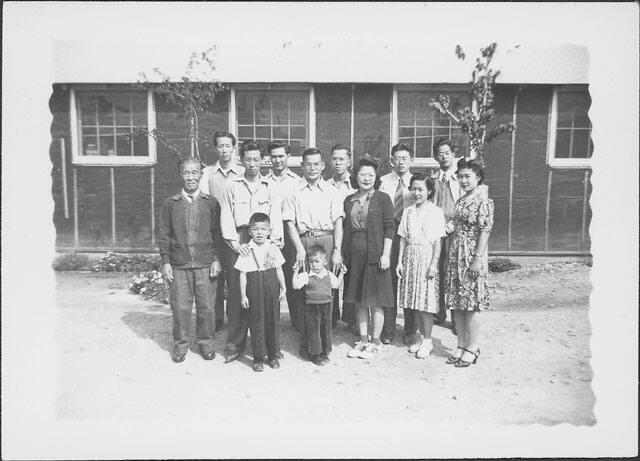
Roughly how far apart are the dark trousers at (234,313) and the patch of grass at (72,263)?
4.94 meters

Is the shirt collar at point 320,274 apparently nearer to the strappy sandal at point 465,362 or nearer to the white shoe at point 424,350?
the white shoe at point 424,350

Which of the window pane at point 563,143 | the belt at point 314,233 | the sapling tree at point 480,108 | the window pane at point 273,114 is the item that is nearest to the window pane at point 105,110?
the window pane at point 273,114

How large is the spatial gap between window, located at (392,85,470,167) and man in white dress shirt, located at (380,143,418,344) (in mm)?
3984

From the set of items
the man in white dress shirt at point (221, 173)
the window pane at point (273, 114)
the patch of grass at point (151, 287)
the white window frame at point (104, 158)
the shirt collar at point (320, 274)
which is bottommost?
the patch of grass at point (151, 287)

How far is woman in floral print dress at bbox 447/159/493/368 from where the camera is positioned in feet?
12.7

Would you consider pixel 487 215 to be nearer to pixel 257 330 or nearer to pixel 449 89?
pixel 257 330

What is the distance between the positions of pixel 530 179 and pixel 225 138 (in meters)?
6.45

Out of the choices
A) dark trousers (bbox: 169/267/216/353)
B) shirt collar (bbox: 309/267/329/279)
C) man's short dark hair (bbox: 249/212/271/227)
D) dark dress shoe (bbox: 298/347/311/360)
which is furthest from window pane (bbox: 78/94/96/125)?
dark dress shoe (bbox: 298/347/311/360)

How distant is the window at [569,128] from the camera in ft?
27.2

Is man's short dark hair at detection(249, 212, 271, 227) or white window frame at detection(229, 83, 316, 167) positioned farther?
white window frame at detection(229, 83, 316, 167)

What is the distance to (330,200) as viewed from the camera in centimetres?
419

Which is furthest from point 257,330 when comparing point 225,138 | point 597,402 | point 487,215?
point 597,402

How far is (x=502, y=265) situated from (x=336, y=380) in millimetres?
5385

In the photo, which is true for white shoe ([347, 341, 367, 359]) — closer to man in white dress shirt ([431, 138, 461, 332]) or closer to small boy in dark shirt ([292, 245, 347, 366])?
small boy in dark shirt ([292, 245, 347, 366])
